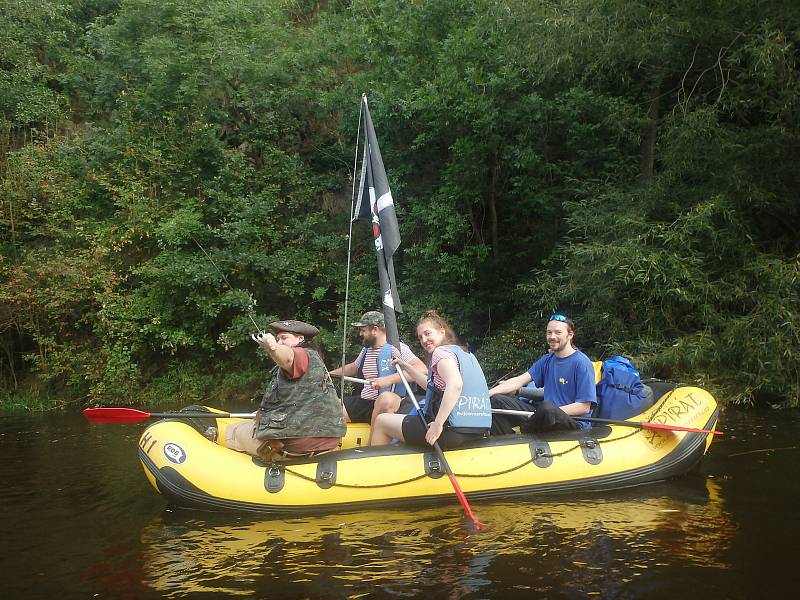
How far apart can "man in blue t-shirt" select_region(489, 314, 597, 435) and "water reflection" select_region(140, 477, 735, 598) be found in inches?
23.5

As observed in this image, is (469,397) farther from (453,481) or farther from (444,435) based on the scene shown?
(453,481)

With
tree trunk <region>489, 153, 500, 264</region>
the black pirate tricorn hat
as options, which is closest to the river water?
the black pirate tricorn hat

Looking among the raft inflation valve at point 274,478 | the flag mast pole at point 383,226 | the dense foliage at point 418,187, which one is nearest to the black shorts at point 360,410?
the flag mast pole at point 383,226

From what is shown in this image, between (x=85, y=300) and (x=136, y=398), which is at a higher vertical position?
(x=85, y=300)

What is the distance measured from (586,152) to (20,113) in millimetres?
9799

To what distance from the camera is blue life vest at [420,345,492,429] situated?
4926 millimetres

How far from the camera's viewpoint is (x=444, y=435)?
5.03 m

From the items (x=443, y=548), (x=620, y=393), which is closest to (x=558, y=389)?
(x=620, y=393)

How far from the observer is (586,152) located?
10.4 metres

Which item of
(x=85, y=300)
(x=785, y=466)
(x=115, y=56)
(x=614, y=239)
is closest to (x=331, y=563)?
(x=785, y=466)

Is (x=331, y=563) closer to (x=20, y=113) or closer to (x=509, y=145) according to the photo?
(x=509, y=145)

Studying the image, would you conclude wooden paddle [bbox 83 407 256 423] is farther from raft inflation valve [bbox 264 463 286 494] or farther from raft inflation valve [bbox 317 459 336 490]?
raft inflation valve [bbox 317 459 336 490]

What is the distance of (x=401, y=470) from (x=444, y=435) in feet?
1.21

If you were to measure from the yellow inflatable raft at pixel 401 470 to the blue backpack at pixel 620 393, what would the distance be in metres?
0.32
